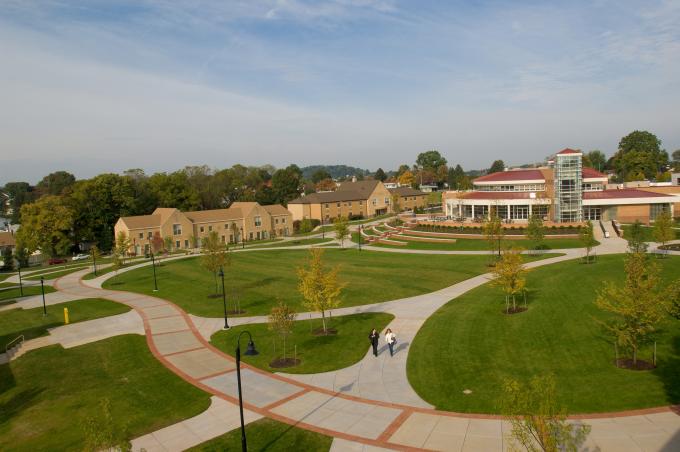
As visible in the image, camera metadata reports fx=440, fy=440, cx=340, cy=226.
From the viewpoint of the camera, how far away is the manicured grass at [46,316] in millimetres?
31836

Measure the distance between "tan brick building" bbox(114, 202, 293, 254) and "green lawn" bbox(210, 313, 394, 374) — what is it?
51.6 m

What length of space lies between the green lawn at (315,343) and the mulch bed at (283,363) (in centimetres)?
26

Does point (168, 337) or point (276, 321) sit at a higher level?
point (276, 321)

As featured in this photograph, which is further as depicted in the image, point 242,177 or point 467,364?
point 242,177

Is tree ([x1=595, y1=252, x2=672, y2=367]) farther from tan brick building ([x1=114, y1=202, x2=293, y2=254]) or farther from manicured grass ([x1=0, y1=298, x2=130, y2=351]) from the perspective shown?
tan brick building ([x1=114, y1=202, x2=293, y2=254])

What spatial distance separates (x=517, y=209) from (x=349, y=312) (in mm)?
45608

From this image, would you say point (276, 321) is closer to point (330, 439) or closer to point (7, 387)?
point (330, 439)

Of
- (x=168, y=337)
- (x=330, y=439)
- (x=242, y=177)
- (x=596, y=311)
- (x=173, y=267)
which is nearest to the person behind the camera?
(x=330, y=439)

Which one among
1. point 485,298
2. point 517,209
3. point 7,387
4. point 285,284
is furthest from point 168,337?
point 517,209

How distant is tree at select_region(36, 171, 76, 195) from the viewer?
115194mm

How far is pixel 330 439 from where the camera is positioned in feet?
50.7

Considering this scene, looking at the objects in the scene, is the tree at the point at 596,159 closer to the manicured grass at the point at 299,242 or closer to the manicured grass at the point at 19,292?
the manicured grass at the point at 299,242

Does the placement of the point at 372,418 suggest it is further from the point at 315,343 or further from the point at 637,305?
the point at 637,305

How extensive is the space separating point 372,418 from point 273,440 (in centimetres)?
376
